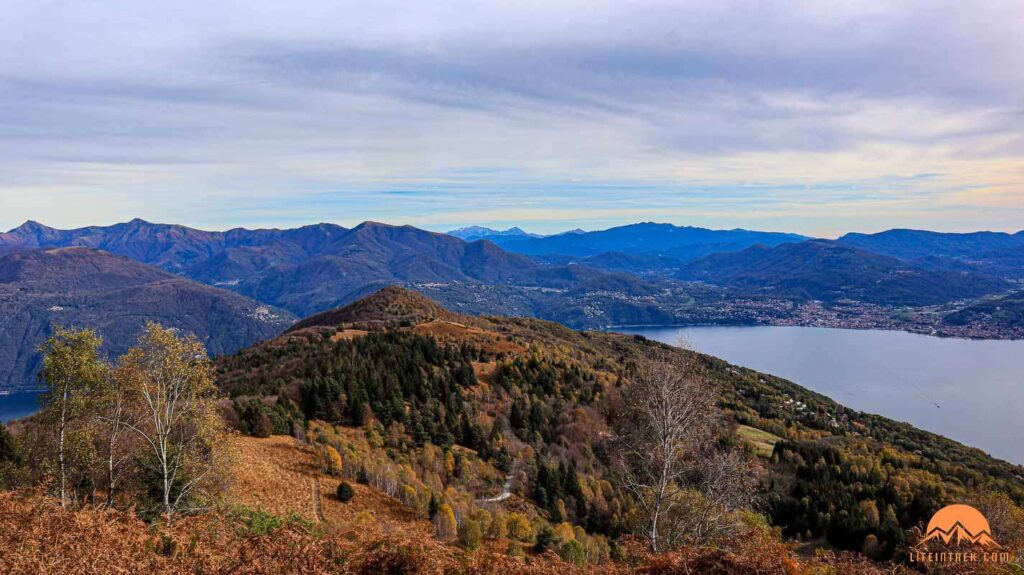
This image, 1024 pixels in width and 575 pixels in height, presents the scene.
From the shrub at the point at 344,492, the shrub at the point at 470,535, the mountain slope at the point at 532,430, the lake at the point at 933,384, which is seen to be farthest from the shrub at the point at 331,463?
the lake at the point at 933,384

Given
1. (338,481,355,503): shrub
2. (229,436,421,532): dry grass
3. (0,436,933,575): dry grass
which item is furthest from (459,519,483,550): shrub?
(0,436,933,575): dry grass

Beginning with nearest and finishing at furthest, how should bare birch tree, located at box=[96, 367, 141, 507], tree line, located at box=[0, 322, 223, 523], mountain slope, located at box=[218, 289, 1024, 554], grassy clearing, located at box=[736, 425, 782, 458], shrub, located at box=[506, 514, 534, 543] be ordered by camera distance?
1. tree line, located at box=[0, 322, 223, 523]
2. bare birch tree, located at box=[96, 367, 141, 507]
3. shrub, located at box=[506, 514, 534, 543]
4. mountain slope, located at box=[218, 289, 1024, 554]
5. grassy clearing, located at box=[736, 425, 782, 458]

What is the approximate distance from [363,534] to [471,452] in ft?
81.8

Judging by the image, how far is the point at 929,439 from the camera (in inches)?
3278

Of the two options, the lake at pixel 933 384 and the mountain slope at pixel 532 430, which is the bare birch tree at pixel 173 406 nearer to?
the mountain slope at pixel 532 430

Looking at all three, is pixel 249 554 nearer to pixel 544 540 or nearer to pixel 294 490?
pixel 294 490

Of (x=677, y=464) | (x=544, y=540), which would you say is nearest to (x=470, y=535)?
(x=544, y=540)

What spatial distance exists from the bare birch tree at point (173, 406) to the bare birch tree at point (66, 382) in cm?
82

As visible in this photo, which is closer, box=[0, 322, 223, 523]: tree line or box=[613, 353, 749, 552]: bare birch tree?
box=[0, 322, 223, 523]: tree line

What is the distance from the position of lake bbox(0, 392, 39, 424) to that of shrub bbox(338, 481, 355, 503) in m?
168

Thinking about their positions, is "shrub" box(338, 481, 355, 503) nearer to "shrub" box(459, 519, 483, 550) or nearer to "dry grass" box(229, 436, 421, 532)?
"dry grass" box(229, 436, 421, 532)

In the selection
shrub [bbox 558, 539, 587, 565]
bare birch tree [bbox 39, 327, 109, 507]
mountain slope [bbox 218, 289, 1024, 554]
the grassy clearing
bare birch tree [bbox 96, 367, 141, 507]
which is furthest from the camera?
the grassy clearing

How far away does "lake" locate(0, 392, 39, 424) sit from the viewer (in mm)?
142750

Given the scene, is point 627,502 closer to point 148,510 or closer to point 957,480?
point 148,510
